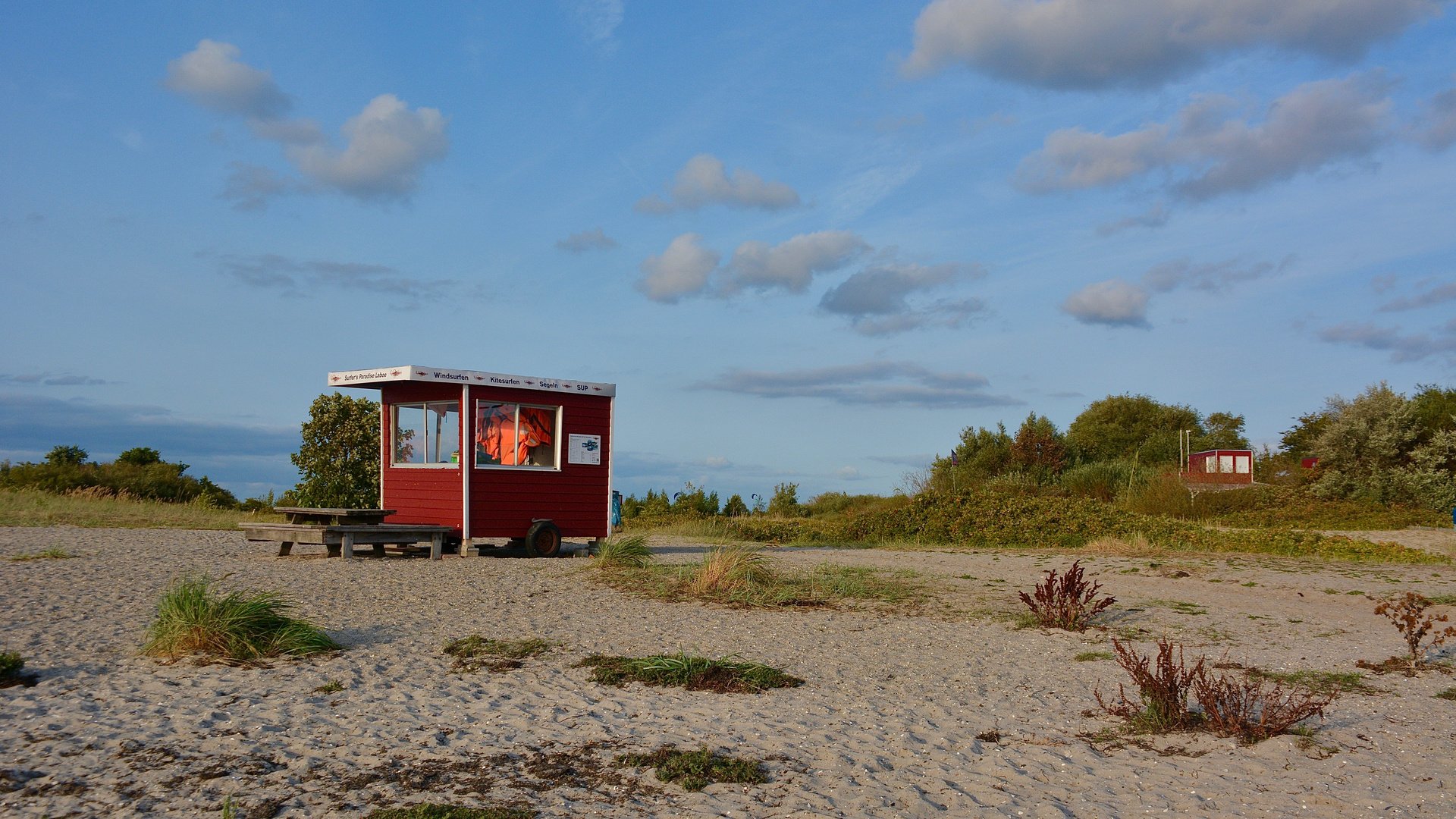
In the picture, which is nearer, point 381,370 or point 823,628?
point 823,628

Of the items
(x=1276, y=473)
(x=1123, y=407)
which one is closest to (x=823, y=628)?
(x=1276, y=473)

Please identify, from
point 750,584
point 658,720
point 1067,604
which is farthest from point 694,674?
point 1067,604

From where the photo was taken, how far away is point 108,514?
18641mm

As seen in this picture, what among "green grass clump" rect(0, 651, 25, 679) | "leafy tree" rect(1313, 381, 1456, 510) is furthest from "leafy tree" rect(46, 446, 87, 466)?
"leafy tree" rect(1313, 381, 1456, 510)

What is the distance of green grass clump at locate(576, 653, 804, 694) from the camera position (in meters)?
5.88

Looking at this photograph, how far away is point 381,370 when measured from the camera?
13641 mm

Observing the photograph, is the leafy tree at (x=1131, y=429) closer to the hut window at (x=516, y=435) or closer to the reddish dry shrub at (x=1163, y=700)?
the hut window at (x=516, y=435)

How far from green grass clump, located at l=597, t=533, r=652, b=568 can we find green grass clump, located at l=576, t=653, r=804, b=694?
5.50 meters

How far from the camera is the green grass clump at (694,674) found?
5.88 metres

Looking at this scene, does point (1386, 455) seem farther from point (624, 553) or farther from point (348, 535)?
point (348, 535)

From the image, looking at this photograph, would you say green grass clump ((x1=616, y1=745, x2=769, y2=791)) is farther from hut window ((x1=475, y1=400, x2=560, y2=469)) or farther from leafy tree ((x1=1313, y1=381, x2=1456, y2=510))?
leafy tree ((x1=1313, y1=381, x2=1456, y2=510))

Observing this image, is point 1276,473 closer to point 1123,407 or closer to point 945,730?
point 1123,407

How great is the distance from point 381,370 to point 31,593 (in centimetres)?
602

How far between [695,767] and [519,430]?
420 inches
